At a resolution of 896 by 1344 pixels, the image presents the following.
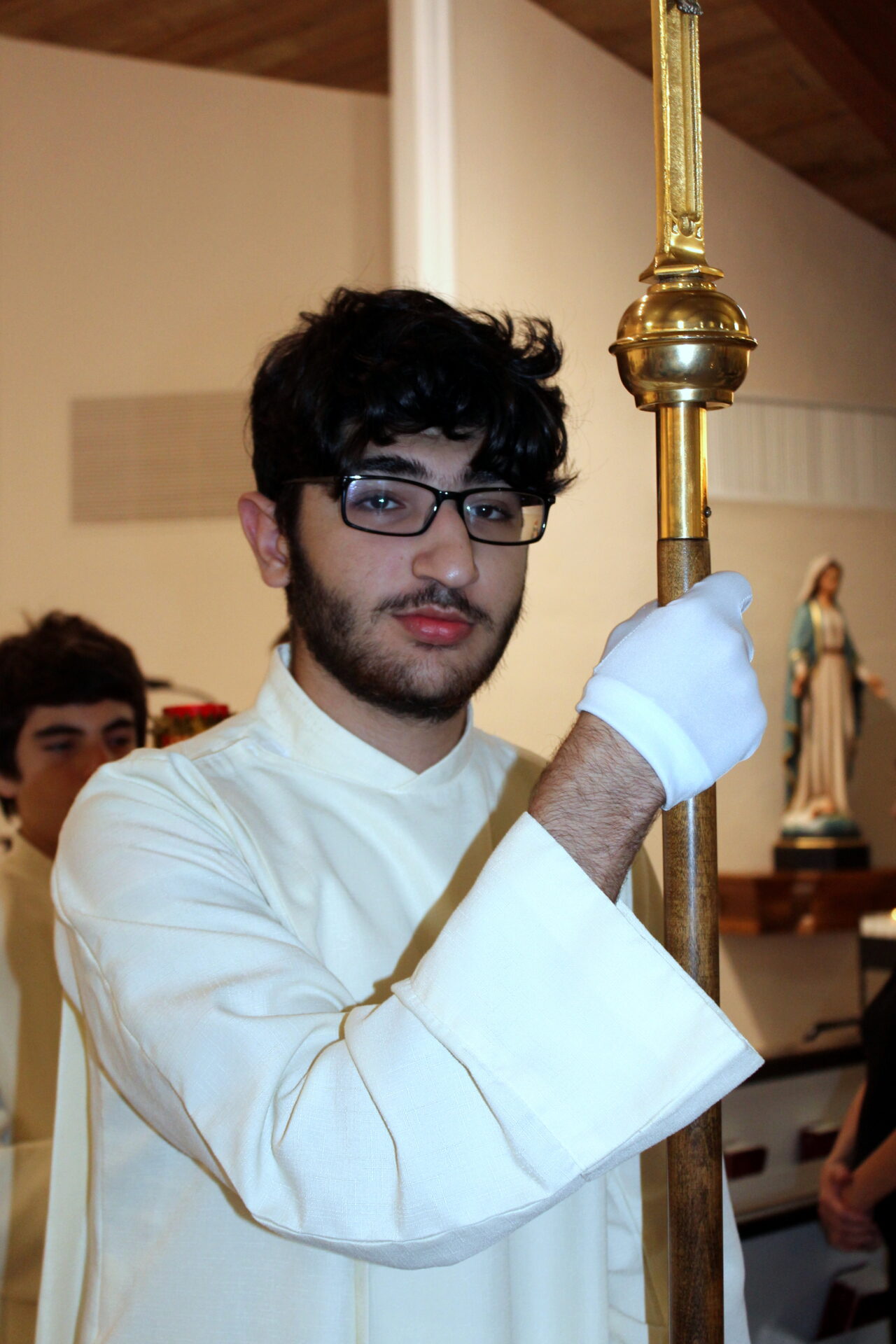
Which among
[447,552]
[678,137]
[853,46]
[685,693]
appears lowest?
[685,693]

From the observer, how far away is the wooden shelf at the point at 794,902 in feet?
13.3

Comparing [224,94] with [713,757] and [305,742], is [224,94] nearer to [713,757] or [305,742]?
[305,742]

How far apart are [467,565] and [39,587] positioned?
3588 mm

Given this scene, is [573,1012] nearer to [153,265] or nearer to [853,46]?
[853,46]

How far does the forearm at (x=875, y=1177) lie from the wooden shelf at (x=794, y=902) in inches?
60.5

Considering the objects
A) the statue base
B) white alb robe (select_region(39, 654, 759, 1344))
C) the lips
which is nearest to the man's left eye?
the lips

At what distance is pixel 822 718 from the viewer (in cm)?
430

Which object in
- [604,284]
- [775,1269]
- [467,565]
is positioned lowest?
[775,1269]

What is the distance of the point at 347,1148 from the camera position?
0.83m

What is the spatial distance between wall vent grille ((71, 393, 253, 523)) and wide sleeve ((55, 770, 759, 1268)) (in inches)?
152

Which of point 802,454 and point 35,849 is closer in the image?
point 35,849

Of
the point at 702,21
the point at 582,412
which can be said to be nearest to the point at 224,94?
the point at 702,21

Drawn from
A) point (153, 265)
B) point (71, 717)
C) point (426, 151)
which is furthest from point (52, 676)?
point (153, 265)

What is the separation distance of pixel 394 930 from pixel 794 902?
10.1 feet
